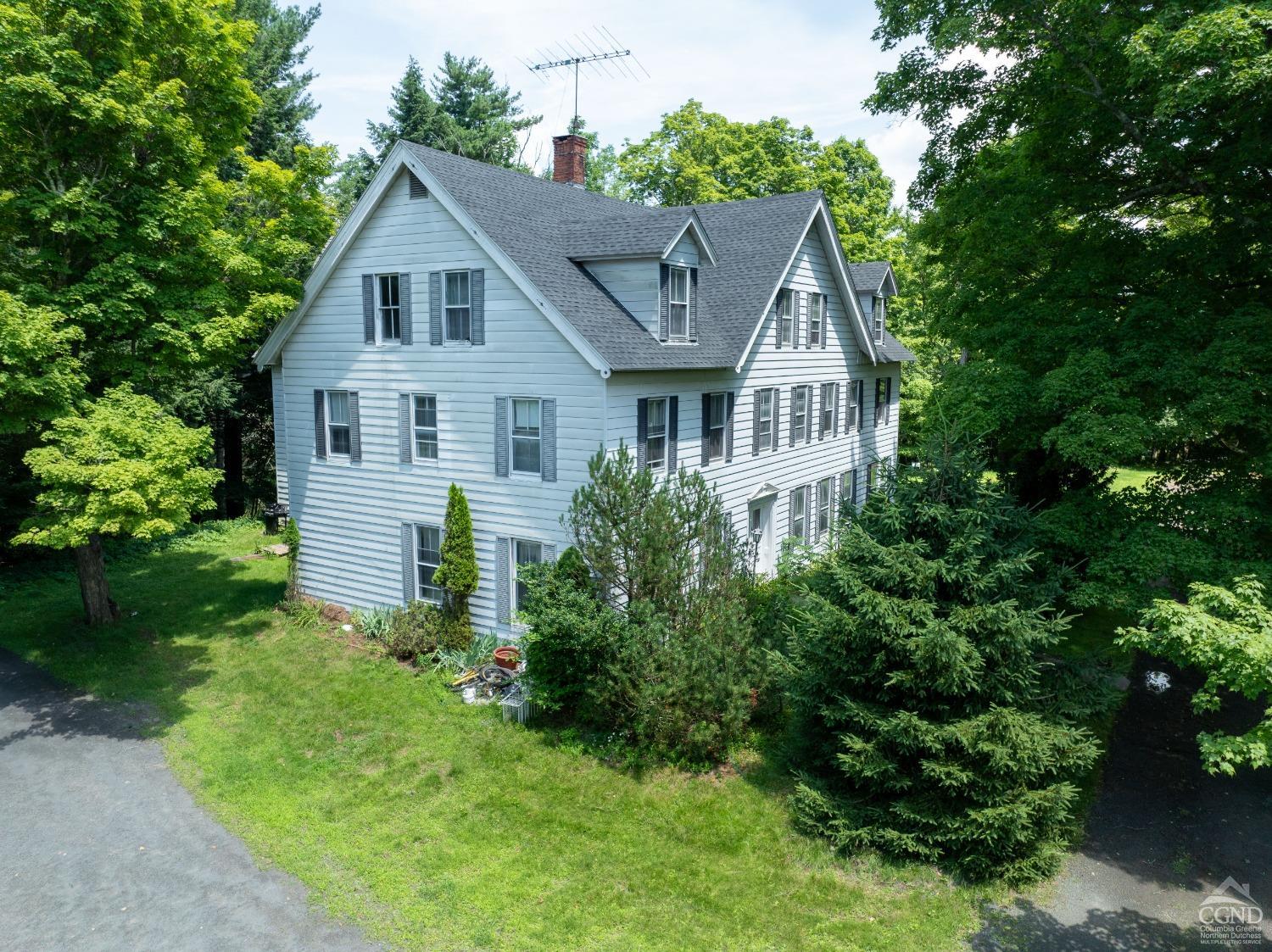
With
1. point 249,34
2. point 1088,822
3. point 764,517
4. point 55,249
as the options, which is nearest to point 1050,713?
point 1088,822

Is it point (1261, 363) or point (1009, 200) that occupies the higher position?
point (1009, 200)

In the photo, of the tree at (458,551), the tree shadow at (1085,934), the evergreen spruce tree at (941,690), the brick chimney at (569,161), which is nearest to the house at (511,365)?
the tree at (458,551)

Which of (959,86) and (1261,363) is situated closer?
(1261,363)

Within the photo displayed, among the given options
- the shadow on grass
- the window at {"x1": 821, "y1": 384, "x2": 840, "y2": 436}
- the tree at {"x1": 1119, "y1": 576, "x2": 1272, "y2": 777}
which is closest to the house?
the window at {"x1": 821, "y1": 384, "x2": 840, "y2": 436}

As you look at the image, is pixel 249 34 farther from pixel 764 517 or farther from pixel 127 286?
pixel 764 517

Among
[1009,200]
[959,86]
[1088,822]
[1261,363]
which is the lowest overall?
[1088,822]

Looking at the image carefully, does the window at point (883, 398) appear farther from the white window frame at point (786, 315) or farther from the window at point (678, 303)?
the window at point (678, 303)

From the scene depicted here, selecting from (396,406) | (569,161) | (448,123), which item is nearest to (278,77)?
(448,123)

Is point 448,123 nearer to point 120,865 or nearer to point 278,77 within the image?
point 278,77
